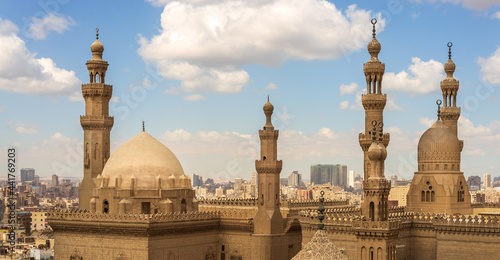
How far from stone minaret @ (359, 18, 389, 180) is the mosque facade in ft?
0.18

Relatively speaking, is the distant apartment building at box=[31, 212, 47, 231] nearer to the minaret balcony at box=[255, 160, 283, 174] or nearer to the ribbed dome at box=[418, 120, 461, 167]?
the minaret balcony at box=[255, 160, 283, 174]

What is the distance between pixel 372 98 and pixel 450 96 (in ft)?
29.4

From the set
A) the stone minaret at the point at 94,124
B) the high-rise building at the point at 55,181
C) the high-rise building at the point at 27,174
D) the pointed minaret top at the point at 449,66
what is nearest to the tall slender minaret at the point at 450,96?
the pointed minaret top at the point at 449,66

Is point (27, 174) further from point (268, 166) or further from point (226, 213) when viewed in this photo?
point (268, 166)

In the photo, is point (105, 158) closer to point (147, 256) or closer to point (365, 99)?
point (147, 256)

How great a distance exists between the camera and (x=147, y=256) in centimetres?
4266

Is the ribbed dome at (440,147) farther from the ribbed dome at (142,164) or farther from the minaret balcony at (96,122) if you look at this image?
the minaret balcony at (96,122)

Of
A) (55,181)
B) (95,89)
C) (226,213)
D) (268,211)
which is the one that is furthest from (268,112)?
(55,181)

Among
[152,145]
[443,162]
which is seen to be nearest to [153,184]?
[152,145]

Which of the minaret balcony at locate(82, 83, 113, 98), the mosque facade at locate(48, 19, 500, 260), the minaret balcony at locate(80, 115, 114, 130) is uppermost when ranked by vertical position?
the minaret balcony at locate(82, 83, 113, 98)

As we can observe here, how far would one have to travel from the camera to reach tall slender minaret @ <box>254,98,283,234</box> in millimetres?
45903

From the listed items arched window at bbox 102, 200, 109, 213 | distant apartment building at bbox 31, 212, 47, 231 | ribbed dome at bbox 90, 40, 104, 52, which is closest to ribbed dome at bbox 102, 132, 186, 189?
arched window at bbox 102, 200, 109, 213

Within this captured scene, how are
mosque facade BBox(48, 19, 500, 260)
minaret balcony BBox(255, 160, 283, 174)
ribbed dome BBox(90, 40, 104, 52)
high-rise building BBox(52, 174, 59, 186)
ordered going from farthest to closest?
high-rise building BBox(52, 174, 59, 186) < ribbed dome BBox(90, 40, 104, 52) < minaret balcony BBox(255, 160, 283, 174) < mosque facade BBox(48, 19, 500, 260)

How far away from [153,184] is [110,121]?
21.8 ft
